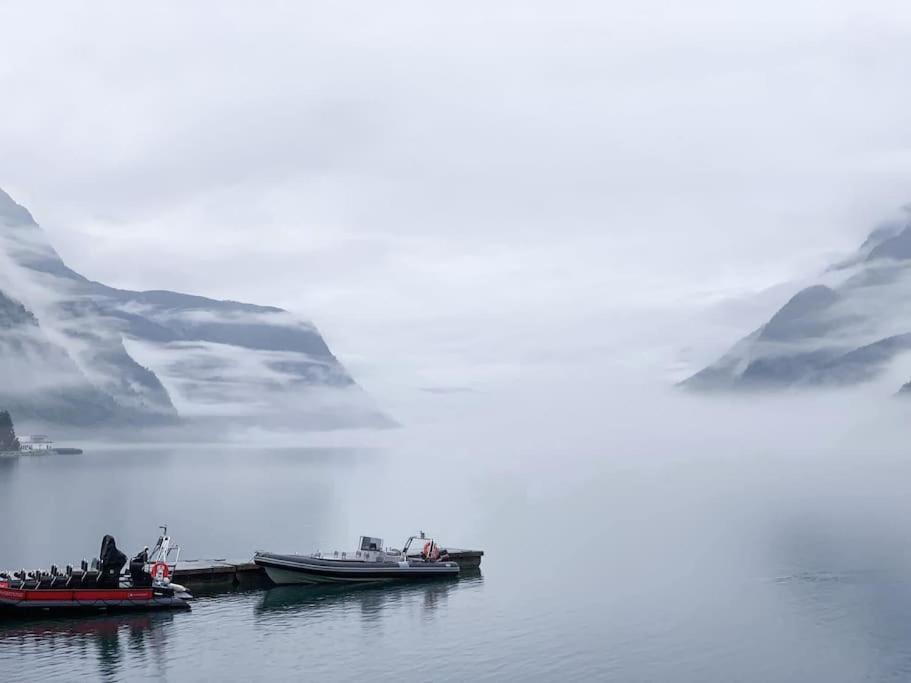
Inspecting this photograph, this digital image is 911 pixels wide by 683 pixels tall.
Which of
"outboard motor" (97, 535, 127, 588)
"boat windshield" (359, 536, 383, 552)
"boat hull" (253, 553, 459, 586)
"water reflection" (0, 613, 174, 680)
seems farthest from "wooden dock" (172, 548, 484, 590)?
"boat windshield" (359, 536, 383, 552)

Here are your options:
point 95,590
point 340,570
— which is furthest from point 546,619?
point 95,590

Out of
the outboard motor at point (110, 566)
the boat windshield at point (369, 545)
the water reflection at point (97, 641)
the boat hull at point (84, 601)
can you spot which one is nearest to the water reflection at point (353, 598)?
the boat windshield at point (369, 545)

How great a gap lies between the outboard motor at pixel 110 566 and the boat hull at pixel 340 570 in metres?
16.0

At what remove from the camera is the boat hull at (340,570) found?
87938 mm

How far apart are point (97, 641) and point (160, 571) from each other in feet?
41.7

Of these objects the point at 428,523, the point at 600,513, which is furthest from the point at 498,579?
the point at 600,513

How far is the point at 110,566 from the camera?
74188 mm

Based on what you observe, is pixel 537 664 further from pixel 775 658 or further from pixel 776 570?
pixel 776 570

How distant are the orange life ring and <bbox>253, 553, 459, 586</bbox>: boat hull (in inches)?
427

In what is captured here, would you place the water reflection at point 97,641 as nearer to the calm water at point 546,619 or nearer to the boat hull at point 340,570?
the calm water at point 546,619

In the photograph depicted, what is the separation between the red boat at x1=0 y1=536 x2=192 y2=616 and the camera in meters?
70.3

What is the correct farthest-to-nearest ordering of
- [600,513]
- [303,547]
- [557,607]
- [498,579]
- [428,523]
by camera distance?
[600,513] < [428,523] < [303,547] < [498,579] < [557,607]

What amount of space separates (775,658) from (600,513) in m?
122

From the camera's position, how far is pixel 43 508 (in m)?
177
